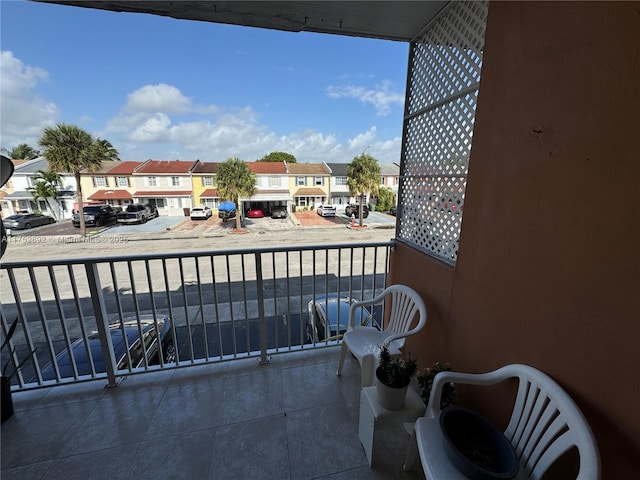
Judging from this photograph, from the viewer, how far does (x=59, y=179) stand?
660 inches

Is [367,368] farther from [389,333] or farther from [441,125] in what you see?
[441,125]

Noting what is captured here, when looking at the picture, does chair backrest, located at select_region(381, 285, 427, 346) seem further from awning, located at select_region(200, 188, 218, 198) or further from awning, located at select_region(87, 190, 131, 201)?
awning, located at select_region(87, 190, 131, 201)

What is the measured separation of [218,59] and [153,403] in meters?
4.02

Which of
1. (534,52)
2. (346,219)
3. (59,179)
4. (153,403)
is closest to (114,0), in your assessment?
(534,52)

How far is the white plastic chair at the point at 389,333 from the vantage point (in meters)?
1.65

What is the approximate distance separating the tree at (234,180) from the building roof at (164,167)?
566 centimetres

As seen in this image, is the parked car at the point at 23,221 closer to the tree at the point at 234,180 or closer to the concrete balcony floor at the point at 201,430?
the tree at the point at 234,180

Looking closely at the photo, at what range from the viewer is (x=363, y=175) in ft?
48.3

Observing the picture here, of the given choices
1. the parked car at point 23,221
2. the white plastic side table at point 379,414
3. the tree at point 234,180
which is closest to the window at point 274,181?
the tree at point 234,180

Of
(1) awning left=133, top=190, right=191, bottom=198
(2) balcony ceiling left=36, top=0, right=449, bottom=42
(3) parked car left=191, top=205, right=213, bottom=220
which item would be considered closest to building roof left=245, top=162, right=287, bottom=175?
(3) parked car left=191, top=205, right=213, bottom=220

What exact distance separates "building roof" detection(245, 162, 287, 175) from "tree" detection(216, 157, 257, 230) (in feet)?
13.1

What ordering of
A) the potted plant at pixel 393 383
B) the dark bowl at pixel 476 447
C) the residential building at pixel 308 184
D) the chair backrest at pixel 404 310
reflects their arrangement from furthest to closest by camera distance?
1. the residential building at pixel 308 184
2. the chair backrest at pixel 404 310
3. the potted plant at pixel 393 383
4. the dark bowl at pixel 476 447

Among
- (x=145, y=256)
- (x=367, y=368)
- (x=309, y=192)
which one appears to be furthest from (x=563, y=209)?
(x=309, y=192)

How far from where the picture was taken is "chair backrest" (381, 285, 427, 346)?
5.69 feet
